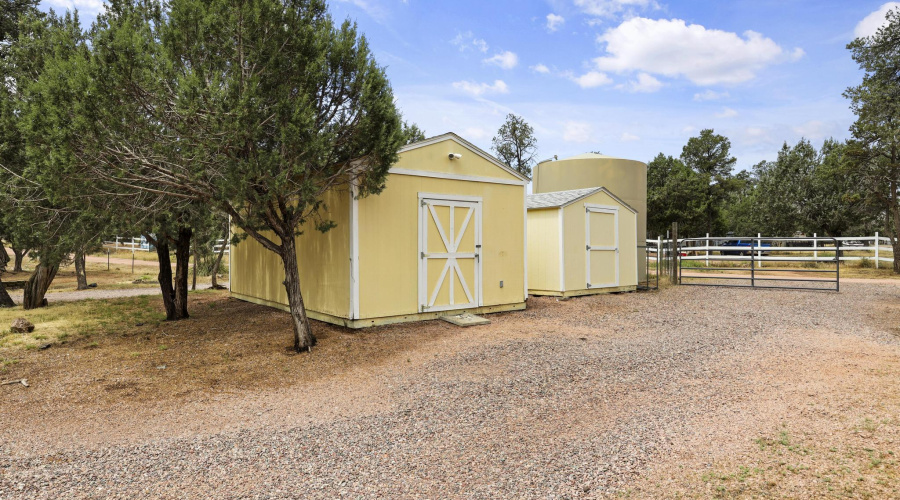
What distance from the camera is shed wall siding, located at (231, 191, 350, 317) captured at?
8.16 metres

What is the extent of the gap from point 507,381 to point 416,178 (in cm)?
443

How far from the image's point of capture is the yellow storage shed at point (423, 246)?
8180mm

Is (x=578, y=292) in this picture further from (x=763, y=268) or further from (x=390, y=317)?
(x=763, y=268)

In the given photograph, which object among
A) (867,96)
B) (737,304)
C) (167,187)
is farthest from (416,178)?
(867,96)

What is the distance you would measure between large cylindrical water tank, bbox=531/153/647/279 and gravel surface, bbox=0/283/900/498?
24.5 feet

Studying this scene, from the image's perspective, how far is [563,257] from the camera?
11664 millimetres

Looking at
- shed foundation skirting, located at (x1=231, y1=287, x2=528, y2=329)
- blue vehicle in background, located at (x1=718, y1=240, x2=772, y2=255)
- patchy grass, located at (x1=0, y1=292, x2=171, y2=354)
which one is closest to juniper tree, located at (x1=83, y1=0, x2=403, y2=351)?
shed foundation skirting, located at (x1=231, y1=287, x2=528, y2=329)

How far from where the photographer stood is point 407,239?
8.65 meters

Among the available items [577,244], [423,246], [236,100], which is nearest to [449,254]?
[423,246]

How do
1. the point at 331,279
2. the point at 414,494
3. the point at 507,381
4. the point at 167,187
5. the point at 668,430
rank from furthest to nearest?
1. the point at 331,279
2. the point at 167,187
3. the point at 507,381
4. the point at 668,430
5. the point at 414,494

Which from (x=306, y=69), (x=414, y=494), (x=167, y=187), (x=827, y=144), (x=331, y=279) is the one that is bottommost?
(x=414, y=494)

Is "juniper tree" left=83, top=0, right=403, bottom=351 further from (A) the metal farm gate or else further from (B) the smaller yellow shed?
(A) the metal farm gate

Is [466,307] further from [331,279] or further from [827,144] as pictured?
[827,144]

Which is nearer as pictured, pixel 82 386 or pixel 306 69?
pixel 82 386
